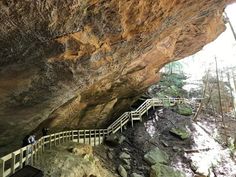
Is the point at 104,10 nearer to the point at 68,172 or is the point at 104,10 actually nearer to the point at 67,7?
the point at 67,7

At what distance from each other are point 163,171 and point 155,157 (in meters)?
2.00

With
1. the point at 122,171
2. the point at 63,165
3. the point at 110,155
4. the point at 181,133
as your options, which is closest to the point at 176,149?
the point at 181,133

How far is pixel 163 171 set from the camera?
16219mm

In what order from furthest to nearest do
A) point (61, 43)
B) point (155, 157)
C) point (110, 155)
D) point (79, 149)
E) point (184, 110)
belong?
point (184, 110) → point (155, 157) → point (110, 155) → point (79, 149) → point (61, 43)

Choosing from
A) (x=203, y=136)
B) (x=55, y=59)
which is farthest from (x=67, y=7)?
(x=203, y=136)

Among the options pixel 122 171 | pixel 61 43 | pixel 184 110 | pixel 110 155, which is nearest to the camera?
pixel 61 43

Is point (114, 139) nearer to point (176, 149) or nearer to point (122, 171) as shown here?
point (122, 171)

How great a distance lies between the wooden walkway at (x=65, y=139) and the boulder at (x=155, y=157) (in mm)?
3899

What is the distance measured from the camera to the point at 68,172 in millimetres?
9766

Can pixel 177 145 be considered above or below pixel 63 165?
below

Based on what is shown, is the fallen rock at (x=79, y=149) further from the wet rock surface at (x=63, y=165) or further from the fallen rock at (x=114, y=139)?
the fallen rock at (x=114, y=139)

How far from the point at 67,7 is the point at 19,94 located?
13.6 feet

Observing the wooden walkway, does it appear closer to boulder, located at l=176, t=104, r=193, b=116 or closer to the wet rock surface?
the wet rock surface

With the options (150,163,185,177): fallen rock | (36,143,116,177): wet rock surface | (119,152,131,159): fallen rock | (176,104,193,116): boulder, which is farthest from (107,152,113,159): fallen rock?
(176,104,193,116): boulder
